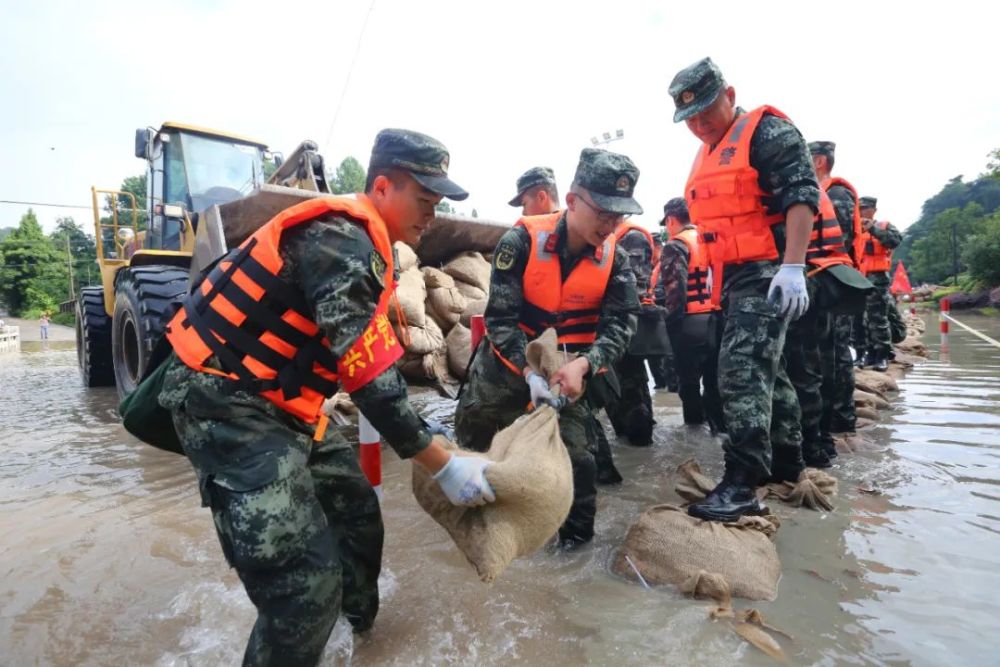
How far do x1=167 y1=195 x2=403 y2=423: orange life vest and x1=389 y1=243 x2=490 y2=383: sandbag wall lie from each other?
129 inches

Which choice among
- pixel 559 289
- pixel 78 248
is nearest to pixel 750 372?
pixel 559 289

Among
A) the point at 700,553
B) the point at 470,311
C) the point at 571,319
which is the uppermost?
the point at 571,319

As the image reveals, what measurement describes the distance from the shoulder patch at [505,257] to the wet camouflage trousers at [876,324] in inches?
236

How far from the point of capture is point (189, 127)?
6.25 m

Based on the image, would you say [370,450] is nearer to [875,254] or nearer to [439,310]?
[439,310]

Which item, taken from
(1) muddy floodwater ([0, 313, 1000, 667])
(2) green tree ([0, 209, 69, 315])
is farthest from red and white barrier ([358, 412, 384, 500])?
(2) green tree ([0, 209, 69, 315])

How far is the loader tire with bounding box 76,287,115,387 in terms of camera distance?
274 inches

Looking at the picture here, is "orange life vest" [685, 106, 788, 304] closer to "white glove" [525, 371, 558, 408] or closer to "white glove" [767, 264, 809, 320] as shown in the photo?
"white glove" [767, 264, 809, 320]

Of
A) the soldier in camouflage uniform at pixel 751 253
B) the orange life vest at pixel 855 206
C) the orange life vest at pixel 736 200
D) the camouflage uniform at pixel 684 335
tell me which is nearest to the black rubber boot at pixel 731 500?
the soldier in camouflage uniform at pixel 751 253

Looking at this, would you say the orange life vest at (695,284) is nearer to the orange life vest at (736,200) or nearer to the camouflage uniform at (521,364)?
Answer: the orange life vest at (736,200)

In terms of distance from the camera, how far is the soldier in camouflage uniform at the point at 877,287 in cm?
717

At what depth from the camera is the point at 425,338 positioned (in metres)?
5.36

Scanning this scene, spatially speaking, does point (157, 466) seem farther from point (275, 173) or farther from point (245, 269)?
point (275, 173)

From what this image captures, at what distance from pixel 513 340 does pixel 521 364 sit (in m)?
0.12
